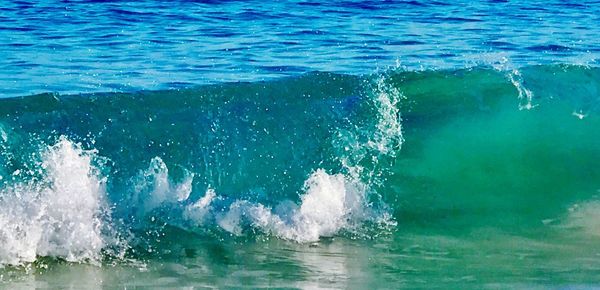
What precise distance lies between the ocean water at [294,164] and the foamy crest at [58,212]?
1 centimetres

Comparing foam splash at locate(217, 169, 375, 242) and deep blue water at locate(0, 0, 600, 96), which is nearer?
foam splash at locate(217, 169, 375, 242)

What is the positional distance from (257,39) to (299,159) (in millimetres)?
4948

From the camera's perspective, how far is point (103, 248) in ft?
23.7

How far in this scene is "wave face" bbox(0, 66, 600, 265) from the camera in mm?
7609

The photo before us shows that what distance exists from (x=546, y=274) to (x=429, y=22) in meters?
9.12

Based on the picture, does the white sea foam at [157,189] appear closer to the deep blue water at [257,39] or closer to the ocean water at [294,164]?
the ocean water at [294,164]

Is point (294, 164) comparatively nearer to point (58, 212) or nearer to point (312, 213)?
point (312, 213)

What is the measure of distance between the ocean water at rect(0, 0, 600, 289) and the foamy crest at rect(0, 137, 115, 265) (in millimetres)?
14

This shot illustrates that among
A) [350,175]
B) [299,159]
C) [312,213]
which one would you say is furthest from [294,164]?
[312,213]

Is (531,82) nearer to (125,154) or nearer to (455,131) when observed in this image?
(455,131)

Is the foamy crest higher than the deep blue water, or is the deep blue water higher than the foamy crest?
the deep blue water

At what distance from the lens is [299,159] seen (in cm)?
898

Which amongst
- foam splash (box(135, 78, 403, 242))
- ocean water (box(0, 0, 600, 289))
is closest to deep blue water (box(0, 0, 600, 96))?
ocean water (box(0, 0, 600, 289))

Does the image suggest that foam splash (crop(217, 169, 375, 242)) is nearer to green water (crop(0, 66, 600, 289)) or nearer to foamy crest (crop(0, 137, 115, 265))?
green water (crop(0, 66, 600, 289))
